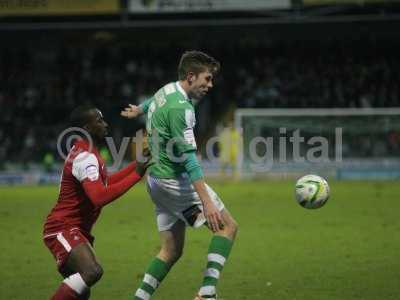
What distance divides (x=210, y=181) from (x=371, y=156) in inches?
210

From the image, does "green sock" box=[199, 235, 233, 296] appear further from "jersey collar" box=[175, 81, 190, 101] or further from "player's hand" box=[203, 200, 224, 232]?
"jersey collar" box=[175, 81, 190, 101]

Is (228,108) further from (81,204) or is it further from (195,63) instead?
(81,204)

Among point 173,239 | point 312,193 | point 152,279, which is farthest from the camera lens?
point 312,193

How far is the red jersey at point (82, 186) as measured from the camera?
5.88 metres

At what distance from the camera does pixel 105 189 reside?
584cm

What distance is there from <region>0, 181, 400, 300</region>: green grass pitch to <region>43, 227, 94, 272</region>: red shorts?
159 cm

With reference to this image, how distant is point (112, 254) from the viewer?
10.4 meters

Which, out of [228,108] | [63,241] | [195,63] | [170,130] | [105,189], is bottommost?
[228,108]

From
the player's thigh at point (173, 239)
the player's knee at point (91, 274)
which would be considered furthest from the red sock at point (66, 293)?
the player's thigh at point (173, 239)

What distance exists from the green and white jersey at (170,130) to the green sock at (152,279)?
790 millimetres

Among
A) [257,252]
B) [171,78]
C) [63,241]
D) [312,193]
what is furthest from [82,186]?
[171,78]

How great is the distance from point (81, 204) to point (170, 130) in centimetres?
97

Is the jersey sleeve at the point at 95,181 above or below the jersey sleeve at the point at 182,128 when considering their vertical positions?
below

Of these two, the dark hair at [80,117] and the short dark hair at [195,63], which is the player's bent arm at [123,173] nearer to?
the dark hair at [80,117]
